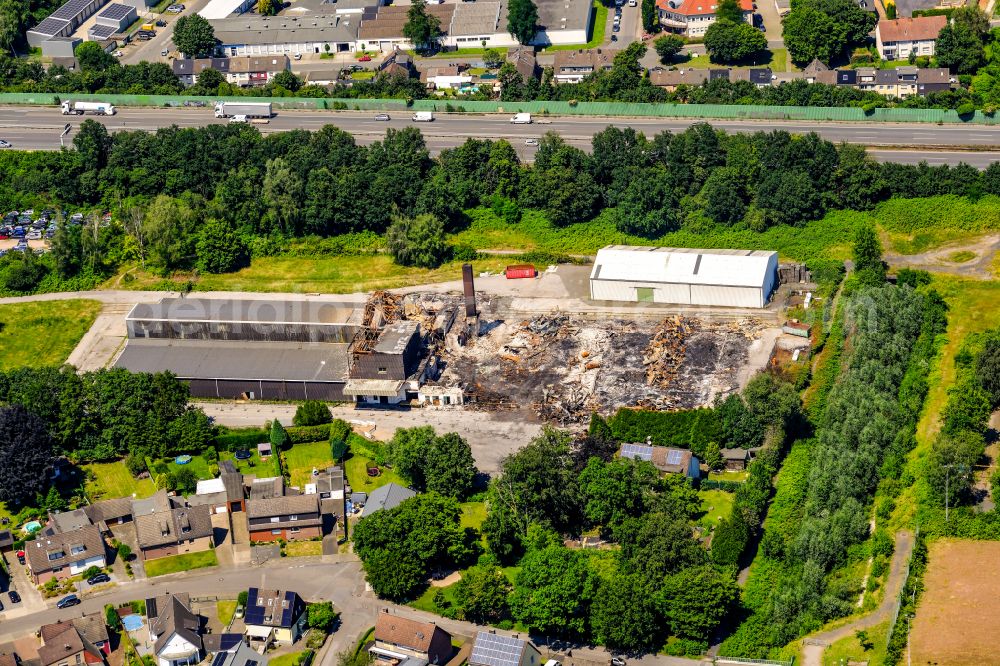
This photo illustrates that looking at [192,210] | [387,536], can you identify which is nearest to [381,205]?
[192,210]

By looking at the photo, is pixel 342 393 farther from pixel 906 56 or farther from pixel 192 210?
pixel 906 56

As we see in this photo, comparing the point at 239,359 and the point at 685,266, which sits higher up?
the point at 685,266

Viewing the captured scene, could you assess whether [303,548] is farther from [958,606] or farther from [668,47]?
[668,47]

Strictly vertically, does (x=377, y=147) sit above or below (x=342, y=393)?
above

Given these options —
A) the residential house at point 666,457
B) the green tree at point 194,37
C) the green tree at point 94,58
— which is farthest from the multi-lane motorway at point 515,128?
the residential house at point 666,457

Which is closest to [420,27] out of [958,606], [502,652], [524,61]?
[524,61]

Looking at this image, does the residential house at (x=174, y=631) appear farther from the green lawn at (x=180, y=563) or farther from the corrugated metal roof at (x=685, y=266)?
the corrugated metal roof at (x=685, y=266)

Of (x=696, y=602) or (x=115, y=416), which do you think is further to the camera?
(x=115, y=416)
